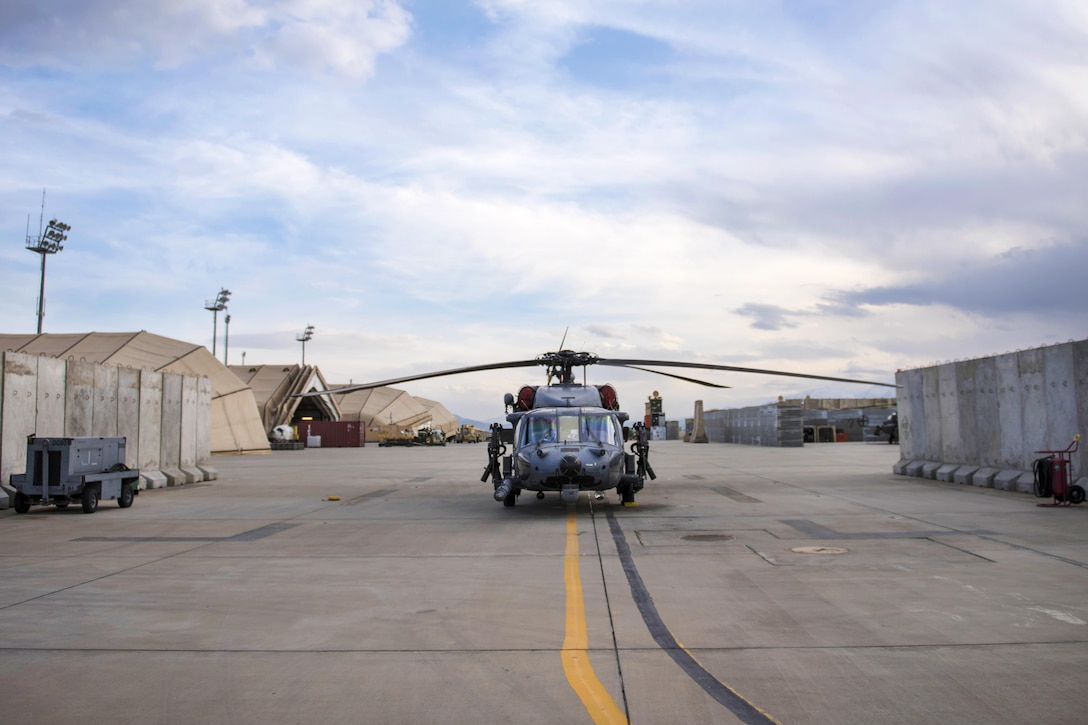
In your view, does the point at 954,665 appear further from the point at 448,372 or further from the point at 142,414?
the point at 142,414

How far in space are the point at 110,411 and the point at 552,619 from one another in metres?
18.1

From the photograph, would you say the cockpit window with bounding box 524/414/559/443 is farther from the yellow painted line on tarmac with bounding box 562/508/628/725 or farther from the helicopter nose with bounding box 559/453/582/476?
the yellow painted line on tarmac with bounding box 562/508/628/725

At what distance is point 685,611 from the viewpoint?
7.59 meters

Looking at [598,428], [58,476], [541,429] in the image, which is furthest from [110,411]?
[598,428]

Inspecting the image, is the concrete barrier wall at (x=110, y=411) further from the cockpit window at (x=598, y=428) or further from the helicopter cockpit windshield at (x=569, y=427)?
the cockpit window at (x=598, y=428)

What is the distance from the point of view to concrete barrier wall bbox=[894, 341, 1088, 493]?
1716 cm

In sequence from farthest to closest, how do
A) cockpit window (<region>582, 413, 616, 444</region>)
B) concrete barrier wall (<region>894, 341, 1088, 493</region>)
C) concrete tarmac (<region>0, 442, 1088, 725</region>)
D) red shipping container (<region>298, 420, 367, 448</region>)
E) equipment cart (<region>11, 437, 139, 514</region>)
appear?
red shipping container (<region>298, 420, 367, 448</region>)
concrete barrier wall (<region>894, 341, 1088, 493</region>)
equipment cart (<region>11, 437, 139, 514</region>)
cockpit window (<region>582, 413, 616, 444</region>)
concrete tarmac (<region>0, 442, 1088, 725</region>)

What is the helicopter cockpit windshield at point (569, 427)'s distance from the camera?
16172mm

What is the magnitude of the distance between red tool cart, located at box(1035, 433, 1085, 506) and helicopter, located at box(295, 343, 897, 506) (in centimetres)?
347

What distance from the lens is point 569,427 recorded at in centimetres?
1636

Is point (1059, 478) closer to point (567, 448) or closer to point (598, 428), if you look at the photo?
point (598, 428)

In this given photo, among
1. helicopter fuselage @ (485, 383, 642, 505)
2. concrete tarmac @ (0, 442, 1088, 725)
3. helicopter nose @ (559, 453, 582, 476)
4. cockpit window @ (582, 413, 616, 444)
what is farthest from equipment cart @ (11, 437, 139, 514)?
cockpit window @ (582, 413, 616, 444)

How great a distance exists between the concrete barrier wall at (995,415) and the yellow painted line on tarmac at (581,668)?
13177 mm

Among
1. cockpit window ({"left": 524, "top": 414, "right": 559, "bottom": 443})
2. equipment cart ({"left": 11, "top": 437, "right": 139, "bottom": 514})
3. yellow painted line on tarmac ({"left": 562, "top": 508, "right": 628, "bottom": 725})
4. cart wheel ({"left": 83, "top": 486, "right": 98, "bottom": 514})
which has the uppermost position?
cockpit window ({"left": 524, "top": 414, "right": 559, "bottom": 443})
